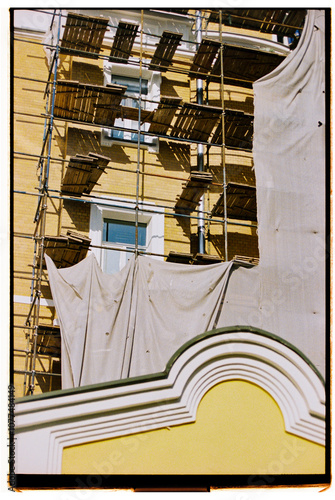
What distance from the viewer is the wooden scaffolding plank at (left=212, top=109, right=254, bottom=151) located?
609 inches

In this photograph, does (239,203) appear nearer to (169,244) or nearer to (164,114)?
(169,244)

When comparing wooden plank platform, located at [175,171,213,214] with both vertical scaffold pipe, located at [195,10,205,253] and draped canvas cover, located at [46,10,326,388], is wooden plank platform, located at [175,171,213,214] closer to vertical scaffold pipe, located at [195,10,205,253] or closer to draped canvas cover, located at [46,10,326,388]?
vertical scaffold pipe, located at [195,10,205,253]

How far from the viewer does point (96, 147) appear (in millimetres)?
15180

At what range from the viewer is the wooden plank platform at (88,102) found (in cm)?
1455

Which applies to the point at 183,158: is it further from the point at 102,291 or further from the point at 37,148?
the point at 102,291

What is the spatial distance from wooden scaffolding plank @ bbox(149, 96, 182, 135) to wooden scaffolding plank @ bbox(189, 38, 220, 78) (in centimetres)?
110

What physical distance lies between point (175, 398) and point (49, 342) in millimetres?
4616

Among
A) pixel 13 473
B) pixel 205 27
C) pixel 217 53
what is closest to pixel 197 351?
pixel 13 473

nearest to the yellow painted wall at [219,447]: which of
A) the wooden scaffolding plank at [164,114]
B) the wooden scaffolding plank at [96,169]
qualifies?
the wooden scaffolding plank at [96,169]

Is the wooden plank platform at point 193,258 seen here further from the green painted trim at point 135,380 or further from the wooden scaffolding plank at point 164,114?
the green painted trim at point 135,380

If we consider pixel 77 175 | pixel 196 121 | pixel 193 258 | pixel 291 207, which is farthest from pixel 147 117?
pixel 291 207

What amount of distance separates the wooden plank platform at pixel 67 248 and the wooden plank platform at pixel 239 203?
284 cm

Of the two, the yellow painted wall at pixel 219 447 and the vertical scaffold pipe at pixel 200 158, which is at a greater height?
the vertical scaffold pipe at pixel 200 158

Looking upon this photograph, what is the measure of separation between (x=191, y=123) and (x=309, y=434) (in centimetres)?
799
